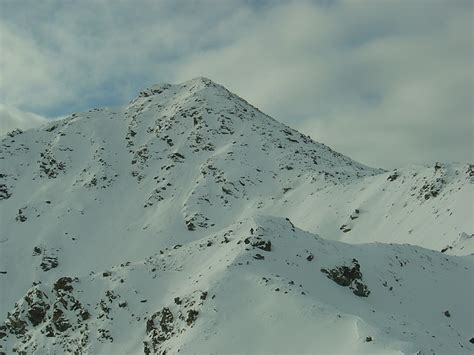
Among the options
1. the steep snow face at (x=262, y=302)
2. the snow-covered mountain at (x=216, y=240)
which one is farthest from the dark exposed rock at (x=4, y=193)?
the steep snow face at (x=262, y=302)

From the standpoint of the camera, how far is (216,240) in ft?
116

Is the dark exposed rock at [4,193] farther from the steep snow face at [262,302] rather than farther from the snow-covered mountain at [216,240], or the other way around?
the steep snow face at [262,302]

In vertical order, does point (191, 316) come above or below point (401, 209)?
below

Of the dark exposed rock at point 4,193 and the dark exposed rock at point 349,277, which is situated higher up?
the dark exposed rock at point 4,193

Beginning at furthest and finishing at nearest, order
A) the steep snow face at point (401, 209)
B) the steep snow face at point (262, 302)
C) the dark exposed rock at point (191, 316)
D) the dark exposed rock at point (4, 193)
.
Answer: the dark exposed rock at point (4, 193) → the steep snow face at point (401, 209) → the dark exposed rock at point (191, 316) → the steep snow face at point (262, 302)

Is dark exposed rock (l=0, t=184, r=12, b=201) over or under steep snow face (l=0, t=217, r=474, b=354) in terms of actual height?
over

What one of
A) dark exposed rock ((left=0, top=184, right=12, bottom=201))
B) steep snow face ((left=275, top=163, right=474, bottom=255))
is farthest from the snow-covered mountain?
dark exposed rock ((left=0, top=184, right=12, bottom=201))

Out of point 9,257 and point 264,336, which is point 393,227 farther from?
point 9,257

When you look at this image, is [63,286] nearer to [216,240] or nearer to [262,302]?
[216,240]

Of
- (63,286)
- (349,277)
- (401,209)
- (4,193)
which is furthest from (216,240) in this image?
(4,193)

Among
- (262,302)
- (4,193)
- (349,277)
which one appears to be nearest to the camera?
(262,302)

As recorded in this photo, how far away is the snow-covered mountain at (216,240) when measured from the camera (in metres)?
25.5

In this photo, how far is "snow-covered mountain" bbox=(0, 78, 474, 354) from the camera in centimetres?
2552

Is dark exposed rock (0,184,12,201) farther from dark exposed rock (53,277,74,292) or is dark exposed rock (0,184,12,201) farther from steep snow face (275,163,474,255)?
dark exposed rock (53,277,74,292)
